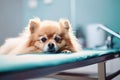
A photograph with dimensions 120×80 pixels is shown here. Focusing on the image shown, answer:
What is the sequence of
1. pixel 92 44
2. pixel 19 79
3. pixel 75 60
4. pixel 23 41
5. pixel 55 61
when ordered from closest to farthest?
pixel 19 79 → pixel 55 61 → pixel 75 60 → pixel 23 41 → pixel 92 44

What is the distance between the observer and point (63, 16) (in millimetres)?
2156

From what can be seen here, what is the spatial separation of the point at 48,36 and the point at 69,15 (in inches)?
27.6

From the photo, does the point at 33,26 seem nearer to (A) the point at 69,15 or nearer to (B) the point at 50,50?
(B) the point at 50,50

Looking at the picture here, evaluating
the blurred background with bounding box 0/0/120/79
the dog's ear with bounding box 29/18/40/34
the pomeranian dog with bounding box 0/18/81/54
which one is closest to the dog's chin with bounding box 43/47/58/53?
the pomeranian dog with bounding box 0/18/81/54

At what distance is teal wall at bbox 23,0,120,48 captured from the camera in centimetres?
197

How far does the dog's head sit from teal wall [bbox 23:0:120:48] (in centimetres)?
54

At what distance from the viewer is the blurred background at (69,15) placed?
6.69ft

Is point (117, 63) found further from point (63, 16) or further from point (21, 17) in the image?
point (21, 17)

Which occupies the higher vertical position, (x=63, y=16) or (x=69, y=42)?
(x=63, y=16)

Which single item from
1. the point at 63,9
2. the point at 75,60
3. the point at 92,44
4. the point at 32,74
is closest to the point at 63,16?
the point at 63,9

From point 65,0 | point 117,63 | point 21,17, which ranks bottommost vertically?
point 117,63

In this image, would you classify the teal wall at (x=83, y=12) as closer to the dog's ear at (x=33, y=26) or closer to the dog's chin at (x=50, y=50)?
the dog's ear at (x=33, y=26)

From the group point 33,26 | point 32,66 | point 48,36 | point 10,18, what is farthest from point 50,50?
point 10,18

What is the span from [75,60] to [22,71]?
0.38 meters
